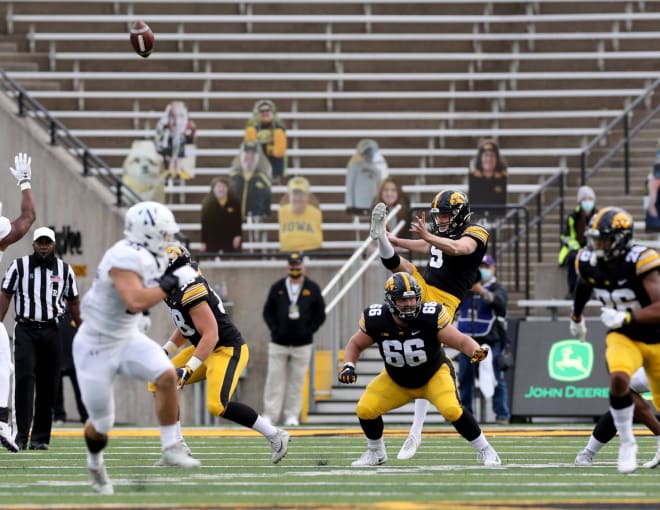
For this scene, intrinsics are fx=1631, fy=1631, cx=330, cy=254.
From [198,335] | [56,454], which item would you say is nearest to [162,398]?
[198,335]

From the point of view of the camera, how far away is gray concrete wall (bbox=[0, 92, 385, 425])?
61.2ft

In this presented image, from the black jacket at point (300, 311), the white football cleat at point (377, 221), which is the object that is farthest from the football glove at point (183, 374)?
the black jacket at point (300, 311)

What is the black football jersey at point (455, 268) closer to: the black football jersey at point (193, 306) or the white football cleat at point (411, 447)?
the white football cleat at point (411, 447)

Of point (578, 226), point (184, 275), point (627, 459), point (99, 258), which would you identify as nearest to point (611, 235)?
point (627, 459)

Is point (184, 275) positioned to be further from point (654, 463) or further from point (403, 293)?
point (654, 463)

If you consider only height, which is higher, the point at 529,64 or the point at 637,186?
the point at 529,64

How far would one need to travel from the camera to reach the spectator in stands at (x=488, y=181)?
1848cm

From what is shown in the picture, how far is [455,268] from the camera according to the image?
1145 centimetres

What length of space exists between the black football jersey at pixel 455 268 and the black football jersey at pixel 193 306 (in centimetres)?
147

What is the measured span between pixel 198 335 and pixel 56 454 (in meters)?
1.67

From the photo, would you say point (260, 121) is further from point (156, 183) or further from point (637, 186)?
point (637, 186)

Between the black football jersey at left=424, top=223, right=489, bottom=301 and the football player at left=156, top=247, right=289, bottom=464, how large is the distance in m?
1.47

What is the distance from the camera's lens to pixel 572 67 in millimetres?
24062

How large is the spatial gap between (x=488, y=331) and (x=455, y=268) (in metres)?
5.05
